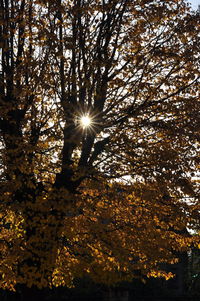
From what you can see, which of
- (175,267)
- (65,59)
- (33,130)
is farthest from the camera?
(175,267)

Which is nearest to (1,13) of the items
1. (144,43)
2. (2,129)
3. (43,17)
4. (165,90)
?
(43,17)

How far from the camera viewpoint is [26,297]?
1344cm

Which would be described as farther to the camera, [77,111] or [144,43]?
[144,43]

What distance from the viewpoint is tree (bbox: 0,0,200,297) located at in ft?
42.7

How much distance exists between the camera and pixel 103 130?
45.1 feet

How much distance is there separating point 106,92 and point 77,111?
4.13ft

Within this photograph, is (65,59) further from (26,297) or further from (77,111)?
(26,297)

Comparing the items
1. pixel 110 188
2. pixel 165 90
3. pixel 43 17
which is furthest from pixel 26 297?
pixel 43 17

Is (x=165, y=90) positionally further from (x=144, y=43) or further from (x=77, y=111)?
(x=77, y=111)

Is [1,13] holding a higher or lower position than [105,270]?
higher

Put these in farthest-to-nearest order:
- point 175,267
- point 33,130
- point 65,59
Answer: point 175,267
point 33,130
point 65,59

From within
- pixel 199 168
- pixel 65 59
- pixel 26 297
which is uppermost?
pixel 65 59

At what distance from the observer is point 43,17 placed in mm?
14484

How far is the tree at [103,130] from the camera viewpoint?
42.7 feet
